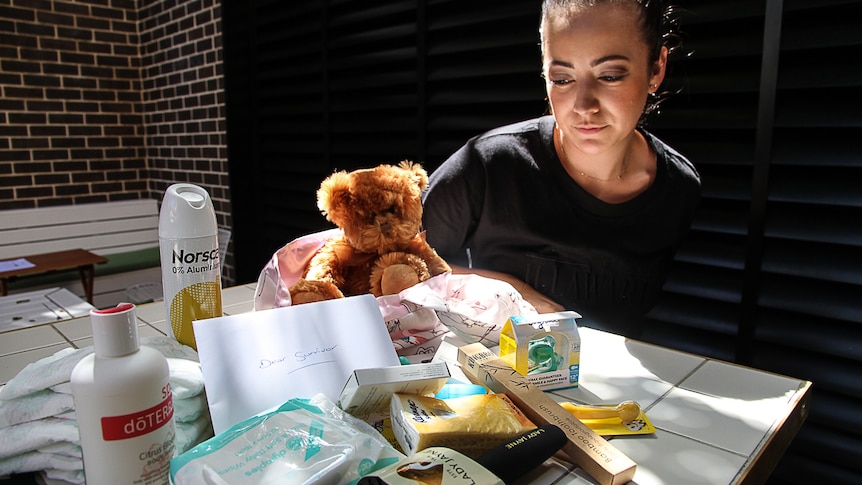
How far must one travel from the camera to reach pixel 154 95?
13.2 ft

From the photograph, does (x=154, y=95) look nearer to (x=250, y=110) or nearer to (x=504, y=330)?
(x=250, y=110)

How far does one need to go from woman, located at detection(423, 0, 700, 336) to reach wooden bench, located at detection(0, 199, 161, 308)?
8.24ft

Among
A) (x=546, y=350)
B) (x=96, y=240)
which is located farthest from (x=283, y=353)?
(x=96, y=240)

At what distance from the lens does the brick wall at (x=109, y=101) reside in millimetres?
3477

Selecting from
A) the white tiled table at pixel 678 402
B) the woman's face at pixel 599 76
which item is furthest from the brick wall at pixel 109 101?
the white tiled table at pixel 678 402

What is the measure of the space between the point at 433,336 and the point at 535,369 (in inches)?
8.9

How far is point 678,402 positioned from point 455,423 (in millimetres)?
396

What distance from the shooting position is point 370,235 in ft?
3.47

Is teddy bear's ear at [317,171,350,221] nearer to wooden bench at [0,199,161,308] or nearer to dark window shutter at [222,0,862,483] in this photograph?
dark window shutter at [222,0,862,483]

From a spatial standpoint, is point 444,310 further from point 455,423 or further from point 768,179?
point 768,179

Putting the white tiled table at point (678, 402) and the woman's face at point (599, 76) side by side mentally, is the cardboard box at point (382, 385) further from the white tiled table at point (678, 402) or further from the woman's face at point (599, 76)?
the woman's face at point (599, 76)

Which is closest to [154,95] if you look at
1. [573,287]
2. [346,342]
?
[573,287]

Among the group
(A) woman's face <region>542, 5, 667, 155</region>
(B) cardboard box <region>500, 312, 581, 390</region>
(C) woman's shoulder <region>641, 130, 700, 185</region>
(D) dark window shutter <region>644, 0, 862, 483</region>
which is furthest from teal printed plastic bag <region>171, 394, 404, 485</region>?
(D) dark window shutter <region>644, 0, 862, 483</region>

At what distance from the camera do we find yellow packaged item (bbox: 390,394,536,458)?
591mm
